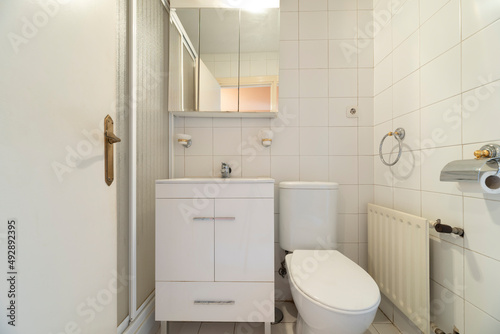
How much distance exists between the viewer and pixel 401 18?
1.27 m

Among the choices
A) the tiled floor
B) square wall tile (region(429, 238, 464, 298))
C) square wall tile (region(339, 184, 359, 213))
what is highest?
square wall tile (region(339, 184, 359, 213))

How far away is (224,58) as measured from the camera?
1503 mm

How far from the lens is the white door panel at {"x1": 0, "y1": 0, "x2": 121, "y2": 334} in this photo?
1.64 feet

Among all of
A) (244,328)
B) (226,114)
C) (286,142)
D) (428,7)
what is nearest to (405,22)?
(428,7)

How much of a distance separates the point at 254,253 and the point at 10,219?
91 centimetres

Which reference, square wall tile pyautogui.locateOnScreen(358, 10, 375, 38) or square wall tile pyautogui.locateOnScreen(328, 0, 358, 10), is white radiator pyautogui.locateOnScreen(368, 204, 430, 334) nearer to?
square wall tile pyautogui.locateOnScreen(358, 10, 375, 38)

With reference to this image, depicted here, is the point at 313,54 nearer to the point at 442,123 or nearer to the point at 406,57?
the point at 406,57

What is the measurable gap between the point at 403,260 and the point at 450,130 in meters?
0.67

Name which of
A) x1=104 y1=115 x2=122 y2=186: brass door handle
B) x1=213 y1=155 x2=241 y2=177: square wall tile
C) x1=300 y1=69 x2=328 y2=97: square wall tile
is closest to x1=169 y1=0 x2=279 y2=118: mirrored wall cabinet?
x1=300 y1=69 x2=328 y2=97: square wall tile

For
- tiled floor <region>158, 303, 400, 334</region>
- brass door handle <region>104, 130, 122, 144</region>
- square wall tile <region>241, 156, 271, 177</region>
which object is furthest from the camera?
square wall tile <region>241, 156, 271, 177</region>

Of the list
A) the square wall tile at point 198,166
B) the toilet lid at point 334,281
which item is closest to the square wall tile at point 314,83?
the square wall tile at point 198,166

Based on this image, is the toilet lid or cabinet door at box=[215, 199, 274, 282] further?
cabinet door at box=[215, 199, 274, 282]

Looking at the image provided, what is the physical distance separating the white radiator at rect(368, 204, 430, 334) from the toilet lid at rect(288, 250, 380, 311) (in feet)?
0.83

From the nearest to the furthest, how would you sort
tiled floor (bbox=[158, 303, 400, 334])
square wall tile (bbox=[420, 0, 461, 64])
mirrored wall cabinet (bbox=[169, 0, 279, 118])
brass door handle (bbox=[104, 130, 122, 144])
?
brass door handle (bbox=[104, 130, 122, 144]), square wall tile (bbox=[420, 0, 461, 64]), tiled floor (bbox=[158, 303, 400, 334]), mirrored wall cabinet (bbox=[169, 0, 279, 118])
